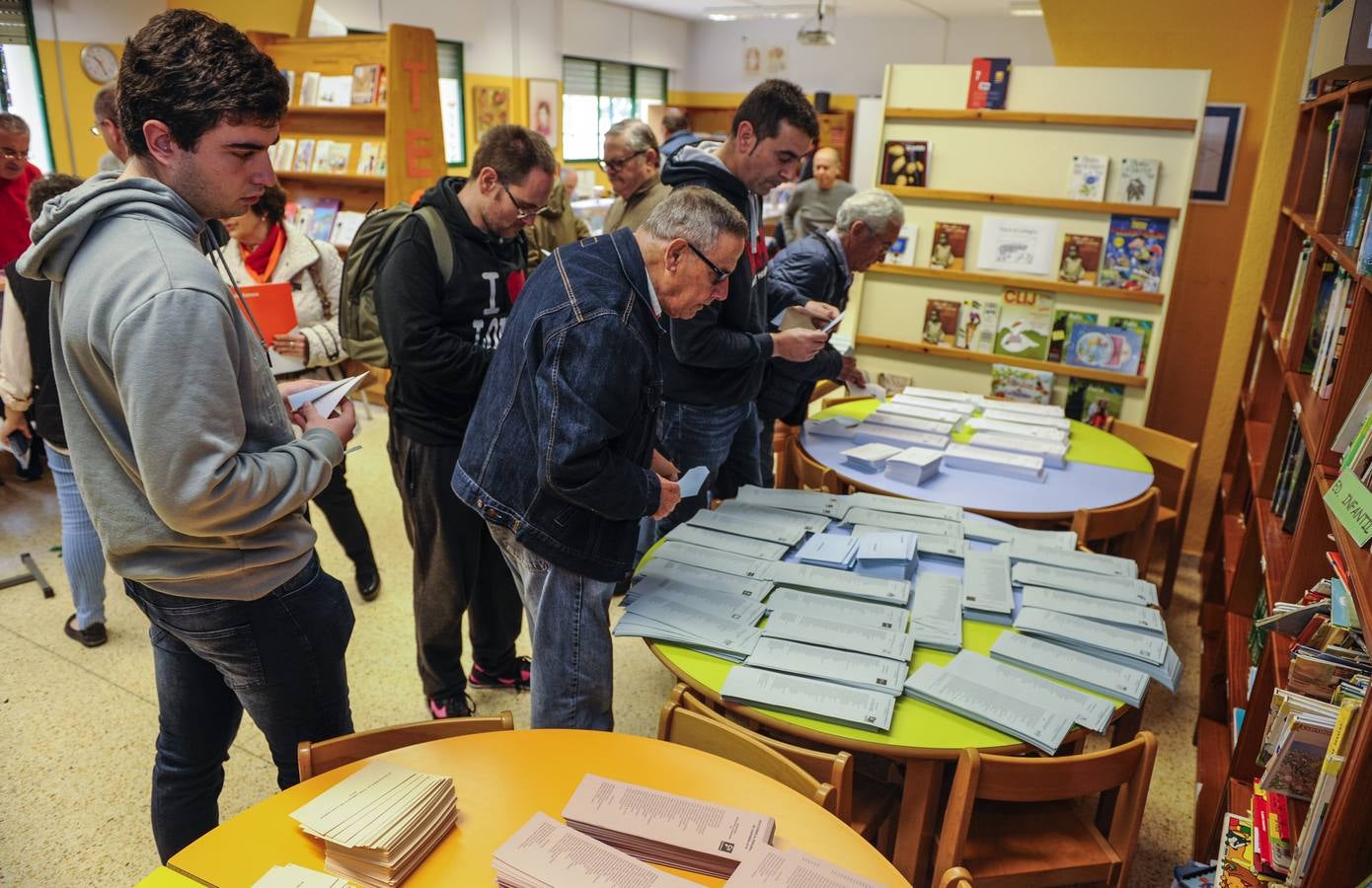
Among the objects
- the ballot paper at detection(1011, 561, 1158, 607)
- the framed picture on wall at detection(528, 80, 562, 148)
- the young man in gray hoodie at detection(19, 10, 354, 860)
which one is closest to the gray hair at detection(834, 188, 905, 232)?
the ballot paper at detection(1011, 561, 1158, 607)

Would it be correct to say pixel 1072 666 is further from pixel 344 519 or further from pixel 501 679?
pixel 344 519

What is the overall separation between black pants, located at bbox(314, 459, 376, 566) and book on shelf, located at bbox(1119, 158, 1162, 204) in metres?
3.83

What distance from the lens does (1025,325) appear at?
4.61 metres

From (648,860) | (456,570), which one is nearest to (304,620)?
(648,860)

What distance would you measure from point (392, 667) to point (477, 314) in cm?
147

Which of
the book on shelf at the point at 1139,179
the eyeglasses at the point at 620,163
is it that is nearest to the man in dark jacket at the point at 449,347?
the eyeglasses at the point at 620,163

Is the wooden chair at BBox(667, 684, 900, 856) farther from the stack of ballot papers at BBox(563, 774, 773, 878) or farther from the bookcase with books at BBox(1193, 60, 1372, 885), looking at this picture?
the bookcase with books at BBox(1193, 60, 1372, 885)

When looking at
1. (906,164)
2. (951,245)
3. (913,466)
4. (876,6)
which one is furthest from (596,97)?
(913,466)

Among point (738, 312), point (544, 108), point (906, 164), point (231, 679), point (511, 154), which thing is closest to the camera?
point (231, 679)

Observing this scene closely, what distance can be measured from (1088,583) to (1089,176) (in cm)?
276

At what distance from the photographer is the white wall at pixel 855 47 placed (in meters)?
12.2

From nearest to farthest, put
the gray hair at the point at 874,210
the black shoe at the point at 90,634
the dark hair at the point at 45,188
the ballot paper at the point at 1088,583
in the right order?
the ballot paper at the point at 1088,583 < the dark hair at the point at 45,188 < the gray hair at the point at 874,210 < the black shoe at the point at 90,634

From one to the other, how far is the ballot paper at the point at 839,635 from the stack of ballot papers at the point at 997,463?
1.42 metres

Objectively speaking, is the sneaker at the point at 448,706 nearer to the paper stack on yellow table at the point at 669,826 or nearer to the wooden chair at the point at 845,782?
the wooden chair at the point at 845,782
